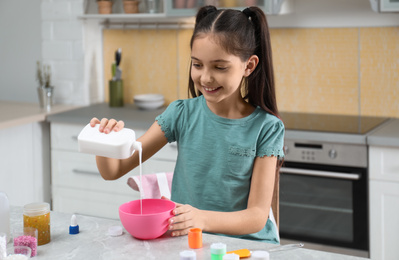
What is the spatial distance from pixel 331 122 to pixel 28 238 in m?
2.05

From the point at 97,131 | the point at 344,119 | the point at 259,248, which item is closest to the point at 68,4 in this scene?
the point at 344,119

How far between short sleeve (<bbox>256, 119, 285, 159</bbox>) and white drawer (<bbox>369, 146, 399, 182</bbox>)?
107 centimetres

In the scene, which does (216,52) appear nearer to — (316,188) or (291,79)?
(316,188)

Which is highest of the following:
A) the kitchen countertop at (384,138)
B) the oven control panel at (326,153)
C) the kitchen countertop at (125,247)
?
the kitchen countertop at (384,138)

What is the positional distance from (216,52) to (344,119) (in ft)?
5.65

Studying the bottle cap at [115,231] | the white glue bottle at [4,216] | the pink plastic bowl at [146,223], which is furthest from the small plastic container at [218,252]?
the white glue bottle at [4,216]

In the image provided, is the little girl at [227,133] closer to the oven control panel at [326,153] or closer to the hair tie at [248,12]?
the hair tie at [248,12]

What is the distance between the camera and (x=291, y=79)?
3449 millimetres

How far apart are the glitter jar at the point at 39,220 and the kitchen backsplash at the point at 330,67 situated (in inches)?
86.1

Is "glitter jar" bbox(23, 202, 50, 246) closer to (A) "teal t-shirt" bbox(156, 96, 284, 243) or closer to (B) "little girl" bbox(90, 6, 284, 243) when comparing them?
(B) "little girl" bbox(90, 6, 284, 243)

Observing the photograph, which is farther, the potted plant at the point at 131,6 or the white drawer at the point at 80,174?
the potted plant at the point at 131,6

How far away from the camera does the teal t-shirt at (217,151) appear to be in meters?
1.79

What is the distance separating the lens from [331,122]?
122 inches

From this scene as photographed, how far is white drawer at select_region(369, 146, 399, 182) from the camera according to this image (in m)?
2.68
